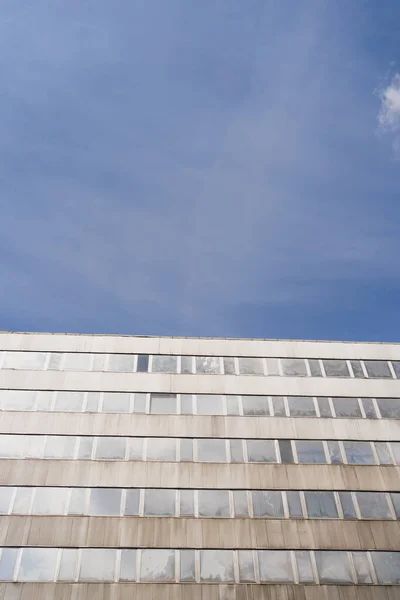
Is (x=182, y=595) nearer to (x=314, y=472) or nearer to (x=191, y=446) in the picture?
(x=191, y=446)

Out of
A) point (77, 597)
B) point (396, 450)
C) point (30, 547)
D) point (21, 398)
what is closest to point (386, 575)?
point (396, 450)

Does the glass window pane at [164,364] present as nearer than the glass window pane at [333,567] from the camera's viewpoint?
No

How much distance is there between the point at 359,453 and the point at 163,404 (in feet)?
37.5

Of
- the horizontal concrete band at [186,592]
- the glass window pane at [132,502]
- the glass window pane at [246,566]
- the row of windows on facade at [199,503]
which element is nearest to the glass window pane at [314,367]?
the row of windows on facade at [199,503]

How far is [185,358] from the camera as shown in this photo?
85.7 feet

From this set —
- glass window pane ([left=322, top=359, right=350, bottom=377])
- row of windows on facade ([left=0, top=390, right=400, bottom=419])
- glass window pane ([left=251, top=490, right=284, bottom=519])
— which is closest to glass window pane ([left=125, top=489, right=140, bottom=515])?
row of windows on facade ([left=0, top=390, right=400, bottom=419])

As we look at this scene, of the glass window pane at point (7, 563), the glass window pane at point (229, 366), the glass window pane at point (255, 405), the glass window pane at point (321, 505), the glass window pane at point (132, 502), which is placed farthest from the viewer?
the glass window pane at point (229, 366)

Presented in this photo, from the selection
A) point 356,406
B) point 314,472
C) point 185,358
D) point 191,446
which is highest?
point 185,358

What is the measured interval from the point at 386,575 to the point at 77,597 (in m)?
14.3

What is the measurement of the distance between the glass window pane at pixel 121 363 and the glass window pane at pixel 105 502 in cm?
695

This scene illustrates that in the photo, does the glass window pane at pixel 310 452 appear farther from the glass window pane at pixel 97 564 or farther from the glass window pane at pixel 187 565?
the glass window pane at pixel 97 564

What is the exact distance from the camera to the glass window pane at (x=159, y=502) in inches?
805

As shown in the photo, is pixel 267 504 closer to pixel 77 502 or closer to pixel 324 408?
pixel 324 408

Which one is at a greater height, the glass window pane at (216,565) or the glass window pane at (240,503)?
the glass window pane at (240,503)
